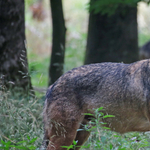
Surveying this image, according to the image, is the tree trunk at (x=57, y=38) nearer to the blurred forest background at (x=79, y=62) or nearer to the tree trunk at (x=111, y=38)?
the blurred forest background at (x=79, y=62)

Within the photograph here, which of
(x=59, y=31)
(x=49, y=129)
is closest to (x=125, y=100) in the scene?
(x=49, y=129)

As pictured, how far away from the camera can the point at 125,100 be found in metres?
3.90

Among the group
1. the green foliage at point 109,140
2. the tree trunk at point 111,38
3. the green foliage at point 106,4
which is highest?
the green foliage at point 106,4

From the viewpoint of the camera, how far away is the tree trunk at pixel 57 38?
24.2 feet

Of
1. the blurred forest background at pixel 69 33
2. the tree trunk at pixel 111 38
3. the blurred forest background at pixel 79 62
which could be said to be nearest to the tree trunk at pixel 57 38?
the blurred forest background at pixel 79 62

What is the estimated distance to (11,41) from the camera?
20.2ft

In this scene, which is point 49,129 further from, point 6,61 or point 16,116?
point 6,61

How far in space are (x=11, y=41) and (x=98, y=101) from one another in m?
2.86

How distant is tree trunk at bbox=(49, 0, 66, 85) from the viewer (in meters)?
7.37

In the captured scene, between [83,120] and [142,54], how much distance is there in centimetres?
840

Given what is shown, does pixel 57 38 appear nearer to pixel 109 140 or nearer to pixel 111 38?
pixel 111 38

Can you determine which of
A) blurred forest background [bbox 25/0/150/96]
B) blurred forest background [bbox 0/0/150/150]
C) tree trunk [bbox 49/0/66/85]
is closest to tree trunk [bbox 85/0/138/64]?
blurred forest background [bbox 0/0/150/150]

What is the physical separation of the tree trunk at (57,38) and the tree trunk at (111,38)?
1219 millimetres

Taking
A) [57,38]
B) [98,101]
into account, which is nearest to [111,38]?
[57,38]
